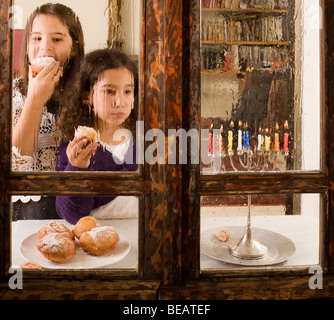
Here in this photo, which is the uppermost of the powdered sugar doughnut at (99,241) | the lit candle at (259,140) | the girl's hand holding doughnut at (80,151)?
the lit candle at (259,140)

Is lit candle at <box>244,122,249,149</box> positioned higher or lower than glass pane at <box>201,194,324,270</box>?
higher

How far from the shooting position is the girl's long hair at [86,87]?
0.90m

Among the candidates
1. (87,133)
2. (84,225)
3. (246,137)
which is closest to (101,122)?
(87,133)

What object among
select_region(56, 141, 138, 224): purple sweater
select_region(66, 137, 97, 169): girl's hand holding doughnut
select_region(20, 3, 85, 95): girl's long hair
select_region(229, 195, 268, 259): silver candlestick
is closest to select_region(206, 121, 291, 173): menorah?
select_region(229, 195, 268, 259): silver candlestick

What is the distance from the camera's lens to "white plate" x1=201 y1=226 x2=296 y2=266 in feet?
3.07

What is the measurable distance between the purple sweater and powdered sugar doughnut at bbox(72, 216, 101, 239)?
1 centimetres

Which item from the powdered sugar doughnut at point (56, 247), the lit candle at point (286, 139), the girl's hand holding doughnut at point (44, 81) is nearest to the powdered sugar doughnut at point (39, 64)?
the girl's hand holding doughnut at point (44, 81)

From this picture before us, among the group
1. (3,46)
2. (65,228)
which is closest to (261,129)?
(65,228)

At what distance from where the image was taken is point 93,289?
0.90 m

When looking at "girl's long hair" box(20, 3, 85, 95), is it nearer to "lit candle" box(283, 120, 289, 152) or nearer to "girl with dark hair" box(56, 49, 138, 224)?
"girl with dark hair" box(56, 49, 138, 224)

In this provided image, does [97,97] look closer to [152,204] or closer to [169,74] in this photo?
[169,74]

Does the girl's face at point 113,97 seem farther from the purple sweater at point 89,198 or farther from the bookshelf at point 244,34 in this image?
the bookshelf at point 244,34

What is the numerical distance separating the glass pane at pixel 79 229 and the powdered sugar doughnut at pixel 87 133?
17 cm

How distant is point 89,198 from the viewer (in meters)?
0.92
